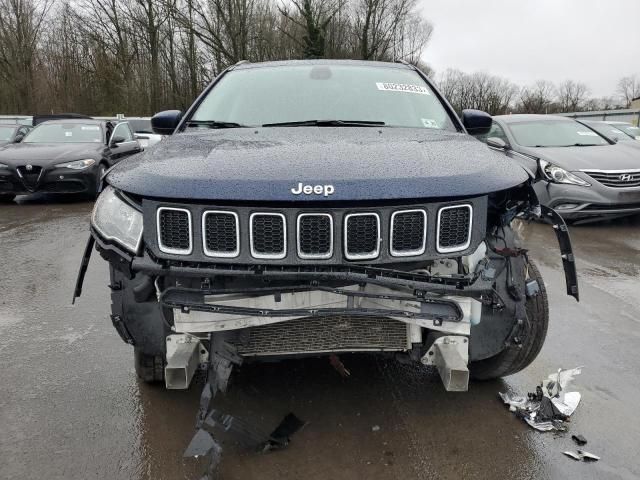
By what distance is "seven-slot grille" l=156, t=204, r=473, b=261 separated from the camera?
1.99 meters

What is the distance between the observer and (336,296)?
6.76ft

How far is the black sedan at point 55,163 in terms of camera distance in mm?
8875

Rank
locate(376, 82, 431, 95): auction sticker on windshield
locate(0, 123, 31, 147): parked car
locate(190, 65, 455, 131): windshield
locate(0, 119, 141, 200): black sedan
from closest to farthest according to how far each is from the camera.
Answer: locate(190, 65, 455, 131): windshield, locate(376, 82, 431, 95): auction sticker on windshield, locate(0, 119, 141, 200): black sedan, locate(0, 123, 31, 147): parked car

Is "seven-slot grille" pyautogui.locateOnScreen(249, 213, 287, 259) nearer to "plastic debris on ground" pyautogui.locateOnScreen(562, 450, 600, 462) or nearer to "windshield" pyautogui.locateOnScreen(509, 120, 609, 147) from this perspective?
"plastic debris on ground" pyautogui.locateOnScreen(562, 450, 600, 462)

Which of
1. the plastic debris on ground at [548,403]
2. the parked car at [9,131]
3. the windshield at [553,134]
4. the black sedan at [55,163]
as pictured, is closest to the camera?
the plastic debris on ground at [548,403]

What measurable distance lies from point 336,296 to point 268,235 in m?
0.35

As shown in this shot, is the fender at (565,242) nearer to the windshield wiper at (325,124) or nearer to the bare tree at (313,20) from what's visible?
the windshield wiper at (325,124)

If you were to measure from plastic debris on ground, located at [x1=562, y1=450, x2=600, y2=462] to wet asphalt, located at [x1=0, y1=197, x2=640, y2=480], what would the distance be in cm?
3

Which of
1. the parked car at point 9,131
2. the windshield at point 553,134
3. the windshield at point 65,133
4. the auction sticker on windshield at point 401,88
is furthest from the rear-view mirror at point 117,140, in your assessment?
the auction sticker on windshield at point 401,88

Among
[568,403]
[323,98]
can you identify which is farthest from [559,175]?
[568,403]

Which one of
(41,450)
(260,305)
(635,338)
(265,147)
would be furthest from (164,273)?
(635,338)

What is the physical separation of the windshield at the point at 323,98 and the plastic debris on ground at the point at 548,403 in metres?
1.54

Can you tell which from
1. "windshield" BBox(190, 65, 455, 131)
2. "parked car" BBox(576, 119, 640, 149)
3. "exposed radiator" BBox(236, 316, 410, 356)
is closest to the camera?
"exposed radiator" BBox(236, 316, 410, 356)

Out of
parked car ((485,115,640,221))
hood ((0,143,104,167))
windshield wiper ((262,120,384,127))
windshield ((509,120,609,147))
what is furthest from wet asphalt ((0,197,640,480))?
hood ((0,143,104,167))
